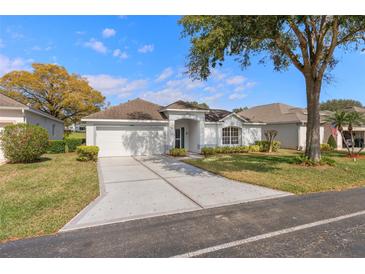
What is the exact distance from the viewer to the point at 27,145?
34.7 ft

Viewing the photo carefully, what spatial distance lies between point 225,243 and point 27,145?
12.0 m

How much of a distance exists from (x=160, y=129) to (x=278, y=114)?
15.5 m

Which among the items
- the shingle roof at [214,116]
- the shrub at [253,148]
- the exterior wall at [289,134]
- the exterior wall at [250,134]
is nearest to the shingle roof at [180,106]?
the shingle roof at [214,116]

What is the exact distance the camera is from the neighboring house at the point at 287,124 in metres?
19.4

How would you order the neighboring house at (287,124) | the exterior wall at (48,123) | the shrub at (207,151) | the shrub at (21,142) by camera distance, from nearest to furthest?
1. the shrub at (21,142)
2. the exterior wall at (48,123)
3. the shrub at (207,151)
4. the neighboring house at (287,124)

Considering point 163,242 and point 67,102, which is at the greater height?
point 67,102

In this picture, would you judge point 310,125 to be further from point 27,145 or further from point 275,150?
point 27,145

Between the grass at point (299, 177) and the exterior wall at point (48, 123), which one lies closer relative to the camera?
the grass at point (299, 177)

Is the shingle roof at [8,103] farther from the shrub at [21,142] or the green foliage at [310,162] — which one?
the green foliage at [310,162]

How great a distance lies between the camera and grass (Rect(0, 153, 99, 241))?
3.90 metres

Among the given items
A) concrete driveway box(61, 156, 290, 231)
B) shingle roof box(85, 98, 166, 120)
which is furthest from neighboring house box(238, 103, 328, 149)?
concrete driveway box(61, 156, 290, 231)

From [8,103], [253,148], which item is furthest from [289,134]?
[8,103]

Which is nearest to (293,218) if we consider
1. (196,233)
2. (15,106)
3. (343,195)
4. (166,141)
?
(196,233)

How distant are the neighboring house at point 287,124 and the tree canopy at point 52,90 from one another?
1989cm
